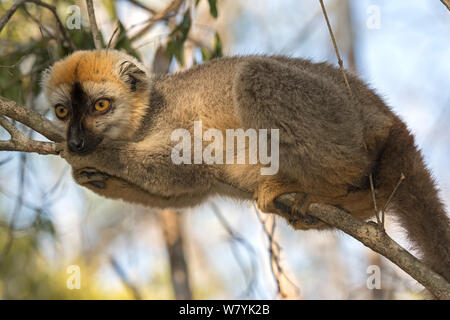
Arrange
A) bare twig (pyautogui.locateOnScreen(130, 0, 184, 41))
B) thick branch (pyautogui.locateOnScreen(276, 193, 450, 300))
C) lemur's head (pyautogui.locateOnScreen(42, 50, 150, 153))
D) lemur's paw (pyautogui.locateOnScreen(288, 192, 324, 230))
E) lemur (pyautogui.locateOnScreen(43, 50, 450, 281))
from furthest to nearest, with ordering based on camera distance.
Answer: bare twig (pyautogui.locateOnScreen(130, 0, 184, 41)) → lemur's head (pyautogui.locateOnScreen(42, 50, 150, 153)) → lemur's paw (pyautogui.locateOnScreen(288, 192, 324, 230)) → lemur (pyautogui.locateOnScreen(43, 50, 450, 281)) → thick branch (pyautogui.locateOnScreen(276, 193, 450, 300))

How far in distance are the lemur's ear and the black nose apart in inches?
38.8

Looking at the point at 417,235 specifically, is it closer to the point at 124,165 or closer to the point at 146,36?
the point at 124,165

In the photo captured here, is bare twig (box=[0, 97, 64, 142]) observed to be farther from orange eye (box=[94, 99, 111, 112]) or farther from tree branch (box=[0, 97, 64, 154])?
orange eye (box=[94, 99, 111, 112])

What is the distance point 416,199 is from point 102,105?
10.6 feet

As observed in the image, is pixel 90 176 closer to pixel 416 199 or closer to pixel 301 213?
pixel 301 213

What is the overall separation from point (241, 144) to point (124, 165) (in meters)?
1.21

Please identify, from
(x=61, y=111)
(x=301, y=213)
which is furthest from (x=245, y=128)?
(x=61, y=111)

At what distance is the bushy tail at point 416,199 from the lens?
4602 mm

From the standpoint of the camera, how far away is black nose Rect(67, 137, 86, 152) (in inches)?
196

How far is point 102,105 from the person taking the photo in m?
5.46

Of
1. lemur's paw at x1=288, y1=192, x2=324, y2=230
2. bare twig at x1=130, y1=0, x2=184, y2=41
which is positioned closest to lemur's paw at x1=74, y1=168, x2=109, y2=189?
lemur's paw at x1=288, y1=192, x2=324, y2=230

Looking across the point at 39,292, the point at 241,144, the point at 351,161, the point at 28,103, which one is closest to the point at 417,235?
the point at 351,161

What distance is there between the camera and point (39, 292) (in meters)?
9.79
